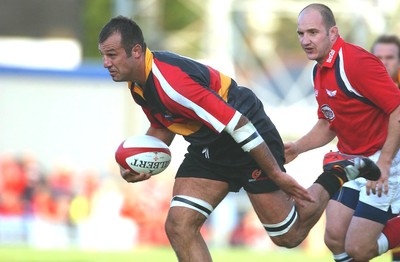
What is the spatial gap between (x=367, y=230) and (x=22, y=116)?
43.3 feet

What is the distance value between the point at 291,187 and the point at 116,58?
1.60m

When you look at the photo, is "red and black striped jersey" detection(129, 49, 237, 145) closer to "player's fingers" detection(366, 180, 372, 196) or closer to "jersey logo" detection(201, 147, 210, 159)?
"jersey logo" detection(201, 147, 210, 159)

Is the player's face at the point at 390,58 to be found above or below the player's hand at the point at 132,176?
above

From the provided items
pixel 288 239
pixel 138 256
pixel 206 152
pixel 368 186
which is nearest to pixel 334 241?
pixel 288 239

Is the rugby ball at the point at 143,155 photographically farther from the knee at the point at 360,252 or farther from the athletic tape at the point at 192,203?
the knee at the point at 360,252

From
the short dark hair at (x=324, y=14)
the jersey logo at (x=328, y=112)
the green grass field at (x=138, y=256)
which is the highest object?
the short dark hair at (x=324, y=14)

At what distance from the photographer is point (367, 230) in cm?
829

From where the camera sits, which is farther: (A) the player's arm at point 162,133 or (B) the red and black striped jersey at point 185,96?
(A) the player's arm at point 162,133

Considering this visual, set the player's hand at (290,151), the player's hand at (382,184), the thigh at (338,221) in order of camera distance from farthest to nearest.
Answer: the player's hand at (290,151) < the thigh at (338,221) < the player's hand at (382,184)

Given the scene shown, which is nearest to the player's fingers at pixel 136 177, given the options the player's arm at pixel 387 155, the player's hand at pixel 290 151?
the player's hand at pixel 290 151

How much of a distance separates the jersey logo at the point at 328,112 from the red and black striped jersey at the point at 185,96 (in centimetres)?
79

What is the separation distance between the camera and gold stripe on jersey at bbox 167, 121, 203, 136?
8.00 meters

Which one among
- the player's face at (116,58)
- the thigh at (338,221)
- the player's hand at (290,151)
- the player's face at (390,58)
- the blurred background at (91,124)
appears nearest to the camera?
the player's face at (116,58)

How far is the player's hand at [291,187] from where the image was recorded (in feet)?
25.2
